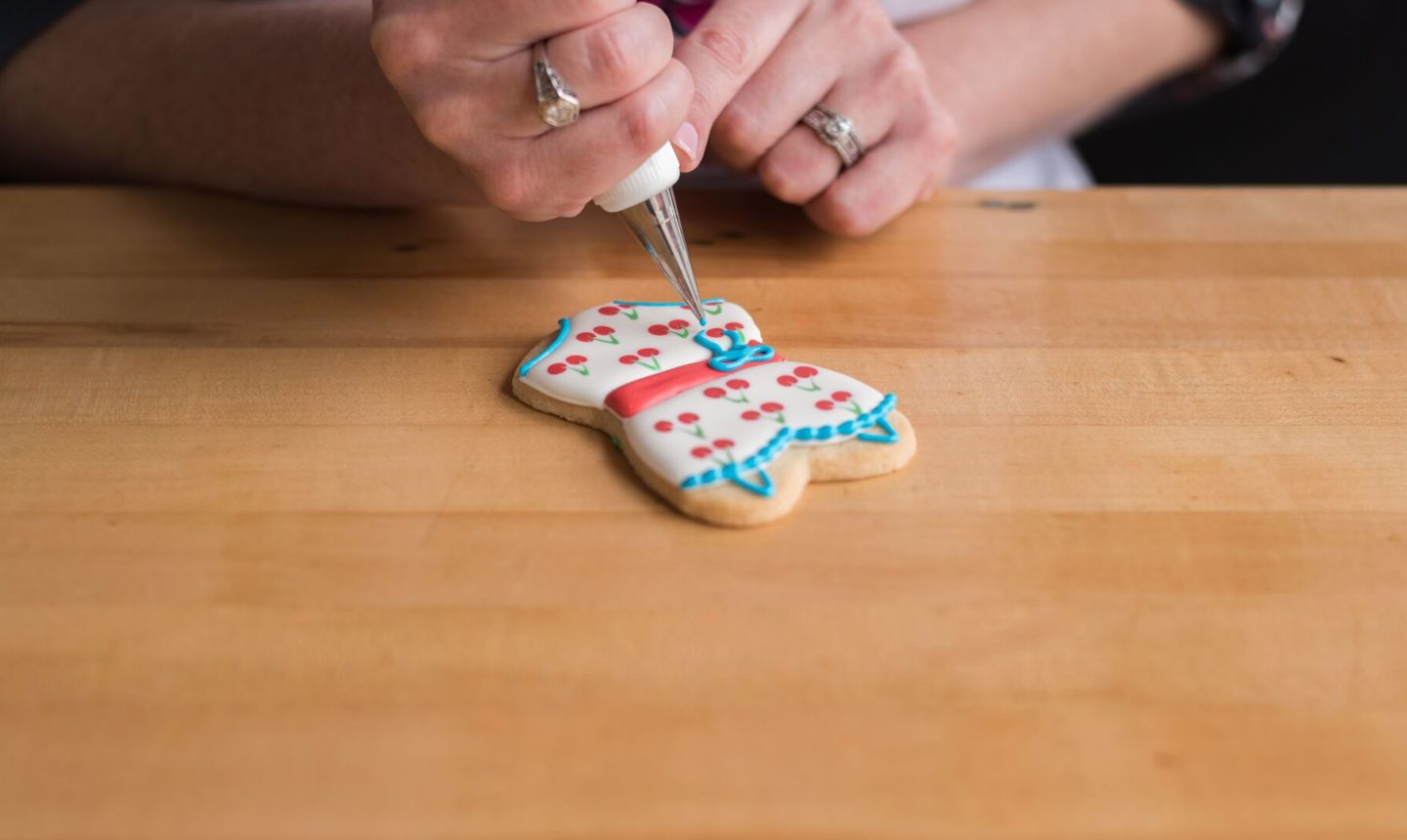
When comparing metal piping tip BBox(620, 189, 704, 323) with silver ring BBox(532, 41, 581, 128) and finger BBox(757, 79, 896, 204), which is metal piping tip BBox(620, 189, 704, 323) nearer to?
silver ring BBox(532, 41, 581, 128)

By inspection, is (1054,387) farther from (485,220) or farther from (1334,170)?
(1334,170)

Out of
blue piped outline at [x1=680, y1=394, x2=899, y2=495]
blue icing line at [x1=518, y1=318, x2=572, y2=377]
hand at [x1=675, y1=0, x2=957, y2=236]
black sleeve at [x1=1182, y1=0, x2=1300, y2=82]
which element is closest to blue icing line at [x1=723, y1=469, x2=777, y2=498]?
blue piped outline at [x1=680, y1=394, x2=899, y2=495]

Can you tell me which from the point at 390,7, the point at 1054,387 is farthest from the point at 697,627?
the point at 390,7

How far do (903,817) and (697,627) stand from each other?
0.17 metres

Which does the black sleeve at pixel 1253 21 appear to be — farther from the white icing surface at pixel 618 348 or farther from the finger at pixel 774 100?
the white icing surface at pixel 618 348

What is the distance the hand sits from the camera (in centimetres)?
111

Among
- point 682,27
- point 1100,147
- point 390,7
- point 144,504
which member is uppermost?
point 390,7

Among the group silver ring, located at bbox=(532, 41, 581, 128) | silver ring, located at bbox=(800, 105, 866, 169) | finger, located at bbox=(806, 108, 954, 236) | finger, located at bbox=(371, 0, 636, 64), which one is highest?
finger, located at bbox=(371, 0, 636, 64)

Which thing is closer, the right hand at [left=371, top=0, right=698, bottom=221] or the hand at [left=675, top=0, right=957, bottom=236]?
the right hand at [left=371, top=0, right=698, bottom=221]

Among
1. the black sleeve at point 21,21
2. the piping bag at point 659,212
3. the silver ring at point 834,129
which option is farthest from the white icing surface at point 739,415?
the black sleeve at point 21,21

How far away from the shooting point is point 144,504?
802mm

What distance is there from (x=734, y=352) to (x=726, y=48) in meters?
0.31

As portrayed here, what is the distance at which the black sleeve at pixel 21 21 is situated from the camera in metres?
1.31

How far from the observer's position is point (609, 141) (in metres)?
0.86
